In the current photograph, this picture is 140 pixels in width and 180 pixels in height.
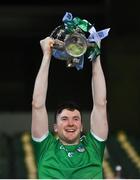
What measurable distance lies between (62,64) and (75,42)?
656 cm

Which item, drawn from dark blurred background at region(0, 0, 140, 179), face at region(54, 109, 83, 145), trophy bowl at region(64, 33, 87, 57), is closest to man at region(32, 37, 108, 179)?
face at region(54, 109, 83, 145)

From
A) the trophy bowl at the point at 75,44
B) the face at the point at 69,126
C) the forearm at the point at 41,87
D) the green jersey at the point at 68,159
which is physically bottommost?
the green jersey at the point at 68,159

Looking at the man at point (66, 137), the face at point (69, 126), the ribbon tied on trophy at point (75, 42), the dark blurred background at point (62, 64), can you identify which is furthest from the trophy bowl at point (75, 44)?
the dark blurred background at point (62, 64)

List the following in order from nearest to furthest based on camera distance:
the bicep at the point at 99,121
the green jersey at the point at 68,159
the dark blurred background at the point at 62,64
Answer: the green jersey at the point at 68,159 → the bicep at the point at 99,121 → the dark blurred background at the point at 62,64

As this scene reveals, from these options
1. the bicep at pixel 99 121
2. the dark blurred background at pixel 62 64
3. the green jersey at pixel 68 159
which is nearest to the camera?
the green jersey at pixel 68 159

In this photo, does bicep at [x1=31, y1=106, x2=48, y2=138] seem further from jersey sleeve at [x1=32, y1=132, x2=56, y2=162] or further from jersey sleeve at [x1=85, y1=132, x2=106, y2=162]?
jersey sleeve at [x1=85, y1=132, x2=106, y2=162]

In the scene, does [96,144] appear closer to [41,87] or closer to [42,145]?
[42,145]

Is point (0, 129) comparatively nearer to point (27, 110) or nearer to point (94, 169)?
point (27, 110)

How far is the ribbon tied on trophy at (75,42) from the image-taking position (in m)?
4.54

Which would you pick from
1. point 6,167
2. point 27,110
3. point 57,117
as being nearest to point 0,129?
point 27,110

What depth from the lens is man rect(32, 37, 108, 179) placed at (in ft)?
14.9

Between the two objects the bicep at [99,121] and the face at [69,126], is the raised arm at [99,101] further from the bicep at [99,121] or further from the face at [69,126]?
the face at [69,126]

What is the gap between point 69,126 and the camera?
4.55 metres

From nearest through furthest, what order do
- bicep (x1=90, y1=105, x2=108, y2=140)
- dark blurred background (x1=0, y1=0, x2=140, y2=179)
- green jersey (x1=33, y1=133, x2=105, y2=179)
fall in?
green jersey (x1=33, y1=133, x2=105, y2=179), bicep (x1=90, y1=105, x2=108, y2=140), dark blurred background (x1=0, y1=0, x2=140, y2=179)
